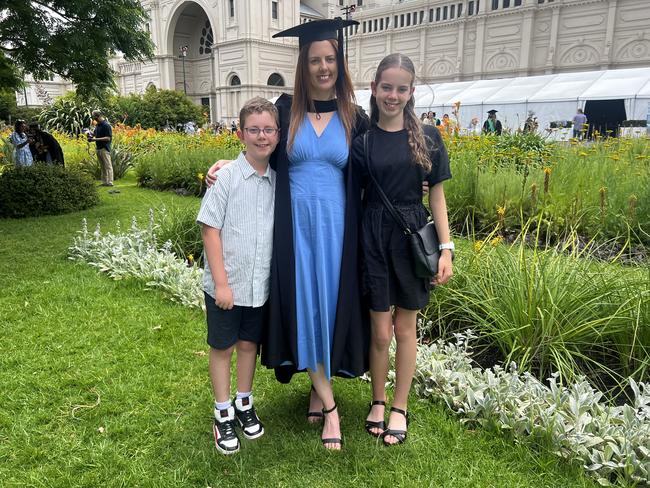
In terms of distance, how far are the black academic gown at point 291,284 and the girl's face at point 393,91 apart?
18cm

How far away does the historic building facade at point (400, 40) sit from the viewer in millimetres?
37156

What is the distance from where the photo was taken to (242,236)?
2.34m

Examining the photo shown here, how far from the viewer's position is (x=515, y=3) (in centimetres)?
4088

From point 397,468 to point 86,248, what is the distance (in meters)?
4.93

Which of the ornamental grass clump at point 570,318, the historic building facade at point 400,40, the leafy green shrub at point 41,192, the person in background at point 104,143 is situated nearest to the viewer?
the ornamental grass clump at point 570,318

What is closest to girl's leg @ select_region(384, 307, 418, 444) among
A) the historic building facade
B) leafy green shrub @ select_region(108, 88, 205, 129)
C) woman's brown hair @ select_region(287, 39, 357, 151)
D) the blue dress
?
the blue dress

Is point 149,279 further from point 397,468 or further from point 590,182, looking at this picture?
point 590,182

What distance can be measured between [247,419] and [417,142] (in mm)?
1676

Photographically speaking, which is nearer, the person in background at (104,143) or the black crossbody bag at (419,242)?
the black crossbody bag at (419,242)

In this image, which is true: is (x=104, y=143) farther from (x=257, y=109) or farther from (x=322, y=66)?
(x=322, y=66)

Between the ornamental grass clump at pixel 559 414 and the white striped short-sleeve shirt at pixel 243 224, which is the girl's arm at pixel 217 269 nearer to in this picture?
the white striped short-sleeve shirt at pixel 243 224

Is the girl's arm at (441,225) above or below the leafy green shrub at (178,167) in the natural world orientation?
above

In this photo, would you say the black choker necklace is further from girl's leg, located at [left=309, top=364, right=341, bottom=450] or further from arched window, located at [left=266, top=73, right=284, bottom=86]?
arched window, located at [left=266, top=73, right=284, bottom=86]

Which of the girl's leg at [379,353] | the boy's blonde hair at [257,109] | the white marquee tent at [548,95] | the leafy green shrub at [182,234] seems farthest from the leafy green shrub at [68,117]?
the girl's leg at [379,353]
